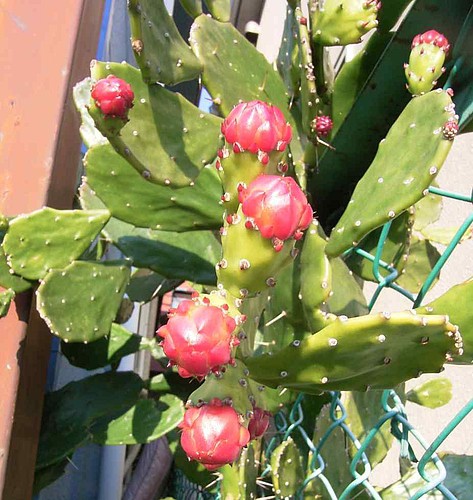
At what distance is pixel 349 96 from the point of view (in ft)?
3.44

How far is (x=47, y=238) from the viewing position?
3.83 feet

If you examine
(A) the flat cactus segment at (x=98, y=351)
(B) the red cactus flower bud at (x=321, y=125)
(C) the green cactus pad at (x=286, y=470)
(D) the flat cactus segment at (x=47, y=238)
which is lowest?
(A) the flat cactus segment at (x=98, y=351)

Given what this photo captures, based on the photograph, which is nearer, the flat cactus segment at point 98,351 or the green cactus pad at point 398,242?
the green cactus pad at point 398,242

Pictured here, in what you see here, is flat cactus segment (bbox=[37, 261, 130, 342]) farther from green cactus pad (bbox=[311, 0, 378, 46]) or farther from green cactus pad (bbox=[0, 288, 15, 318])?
green cactus pad (bbox=[311, 0, 378, 46])

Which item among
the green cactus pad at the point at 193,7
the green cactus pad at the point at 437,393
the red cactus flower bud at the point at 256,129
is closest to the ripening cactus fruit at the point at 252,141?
the red cactus flower bud at the point at 256,129

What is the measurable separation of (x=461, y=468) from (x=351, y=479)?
217 mm

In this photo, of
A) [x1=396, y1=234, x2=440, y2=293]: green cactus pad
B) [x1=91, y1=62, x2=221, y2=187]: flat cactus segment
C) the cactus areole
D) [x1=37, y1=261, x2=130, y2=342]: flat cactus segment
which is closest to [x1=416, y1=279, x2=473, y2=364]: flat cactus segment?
the cactus areole

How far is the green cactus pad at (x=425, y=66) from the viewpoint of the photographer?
0.79 meters

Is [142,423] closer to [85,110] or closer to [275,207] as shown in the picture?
[85,110]

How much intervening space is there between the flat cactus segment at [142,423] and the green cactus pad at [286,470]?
18.8 inches

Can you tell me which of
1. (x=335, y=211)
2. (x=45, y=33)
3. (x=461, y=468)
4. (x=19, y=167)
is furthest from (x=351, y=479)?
(x=45, y=33)

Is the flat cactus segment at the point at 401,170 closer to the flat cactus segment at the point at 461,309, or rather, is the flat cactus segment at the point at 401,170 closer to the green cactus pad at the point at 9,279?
the flat cactus segment at the point at 461,309

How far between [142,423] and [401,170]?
1032mm

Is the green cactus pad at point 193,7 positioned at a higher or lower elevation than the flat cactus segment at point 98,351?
higher
